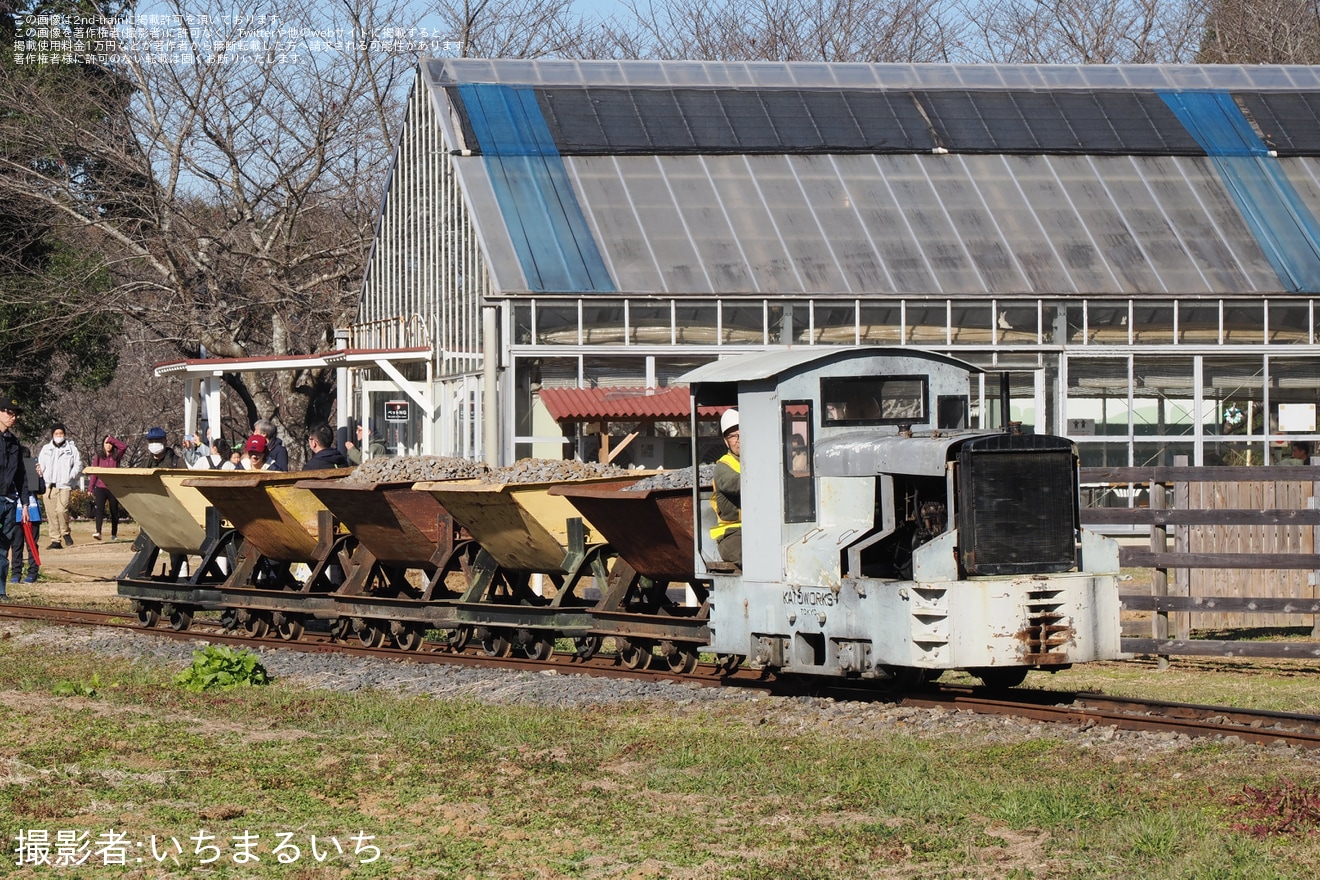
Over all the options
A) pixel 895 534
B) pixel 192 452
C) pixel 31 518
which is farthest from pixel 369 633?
pixel 192 452

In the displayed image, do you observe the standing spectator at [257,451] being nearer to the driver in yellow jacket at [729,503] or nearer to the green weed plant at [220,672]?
the green weed plant at [220,672]

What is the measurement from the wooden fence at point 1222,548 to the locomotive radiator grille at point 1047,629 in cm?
323

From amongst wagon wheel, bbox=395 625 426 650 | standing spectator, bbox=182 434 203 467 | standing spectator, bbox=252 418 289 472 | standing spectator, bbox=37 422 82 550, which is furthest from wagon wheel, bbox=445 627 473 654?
standing spectator, bbox=37 422 82 550

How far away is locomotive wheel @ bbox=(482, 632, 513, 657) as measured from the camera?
15172 mm

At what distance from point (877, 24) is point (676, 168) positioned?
3122 centimetres

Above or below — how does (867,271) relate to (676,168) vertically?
below

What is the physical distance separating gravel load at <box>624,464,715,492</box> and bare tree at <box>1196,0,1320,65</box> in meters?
40.2

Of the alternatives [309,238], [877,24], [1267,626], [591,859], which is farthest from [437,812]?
[877,24]

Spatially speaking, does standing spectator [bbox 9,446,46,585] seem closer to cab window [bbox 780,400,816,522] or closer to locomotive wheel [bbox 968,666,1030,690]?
cab window [bbox 780,400,816,522]

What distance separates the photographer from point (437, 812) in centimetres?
836

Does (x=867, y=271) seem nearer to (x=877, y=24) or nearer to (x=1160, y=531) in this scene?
(x=1160, y=531)

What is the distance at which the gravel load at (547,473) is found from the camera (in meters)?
15.0

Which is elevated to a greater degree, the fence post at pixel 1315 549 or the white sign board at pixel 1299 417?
the white sign board at pixel 1299 417

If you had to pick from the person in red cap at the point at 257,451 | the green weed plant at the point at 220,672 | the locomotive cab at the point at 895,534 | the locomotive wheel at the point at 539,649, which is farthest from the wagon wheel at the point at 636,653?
the person in red cap at the point at 257,451
